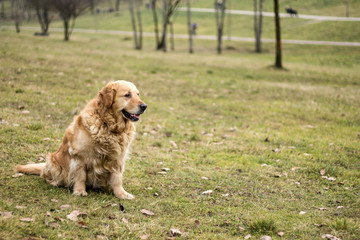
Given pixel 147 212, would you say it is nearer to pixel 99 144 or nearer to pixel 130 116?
pixel 99 144

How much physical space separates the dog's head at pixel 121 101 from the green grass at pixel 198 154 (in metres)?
1.33

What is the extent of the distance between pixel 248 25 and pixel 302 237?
180 feet

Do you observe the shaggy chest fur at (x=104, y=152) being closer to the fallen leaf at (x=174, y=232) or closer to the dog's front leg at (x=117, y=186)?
the dog's front leg at (x=117, y=186)

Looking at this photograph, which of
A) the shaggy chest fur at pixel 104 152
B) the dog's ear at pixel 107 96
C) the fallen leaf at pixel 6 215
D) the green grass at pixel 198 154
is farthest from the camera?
the dog's ear at pixel 107 96

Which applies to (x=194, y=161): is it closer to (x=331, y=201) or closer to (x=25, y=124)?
(x=331, y=201)

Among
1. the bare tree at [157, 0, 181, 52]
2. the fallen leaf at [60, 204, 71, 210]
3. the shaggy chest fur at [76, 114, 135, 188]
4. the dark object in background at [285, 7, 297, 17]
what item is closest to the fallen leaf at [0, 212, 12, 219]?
the fallen leaf at [60, 204, 71, 210]

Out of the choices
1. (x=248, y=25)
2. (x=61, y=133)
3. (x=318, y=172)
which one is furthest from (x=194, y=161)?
(x=248, y=25)

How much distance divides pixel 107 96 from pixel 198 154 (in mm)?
3412

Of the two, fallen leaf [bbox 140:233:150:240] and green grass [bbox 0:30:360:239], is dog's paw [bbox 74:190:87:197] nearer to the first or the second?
green grass [bbox 0:30:360:239]

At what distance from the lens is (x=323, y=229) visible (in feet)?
16.3

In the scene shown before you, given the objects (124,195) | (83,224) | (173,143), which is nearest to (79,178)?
(124,195)

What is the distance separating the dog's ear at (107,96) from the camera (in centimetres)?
534

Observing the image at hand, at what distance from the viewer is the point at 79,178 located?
5.22 metres

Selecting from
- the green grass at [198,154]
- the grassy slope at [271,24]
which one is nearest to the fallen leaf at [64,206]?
the green grass at [198,154]
